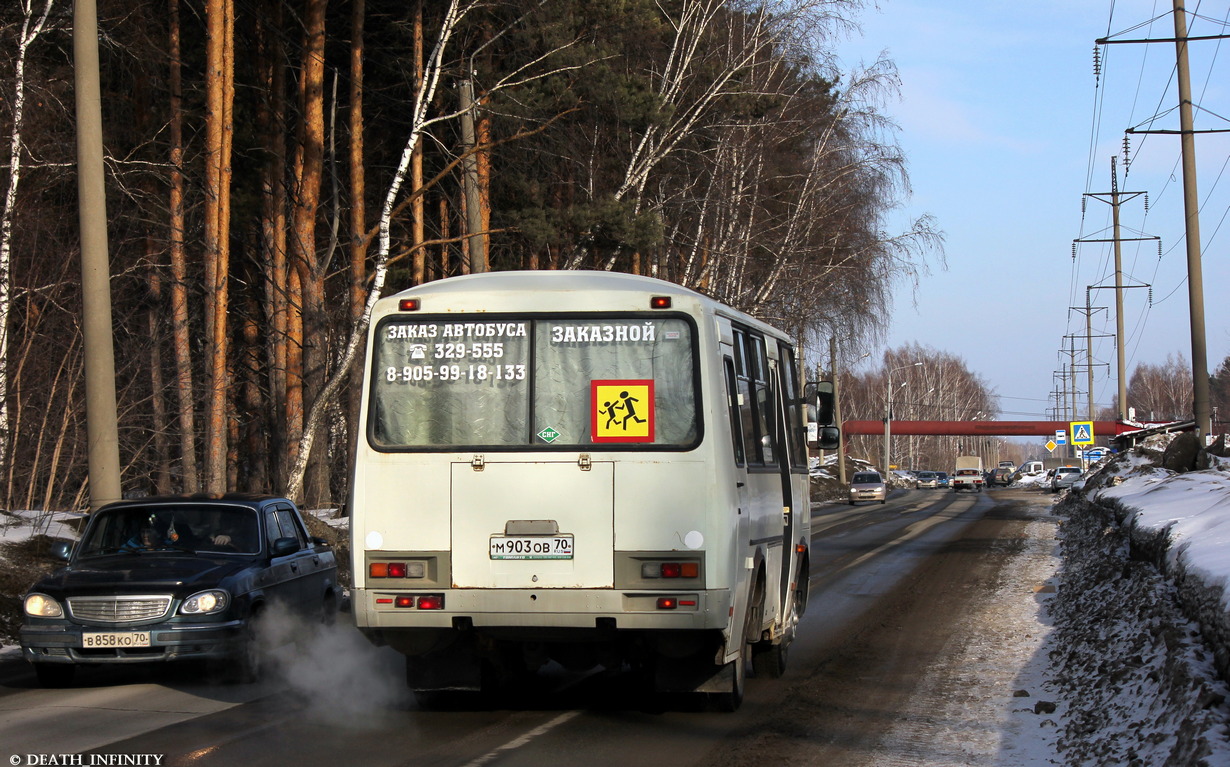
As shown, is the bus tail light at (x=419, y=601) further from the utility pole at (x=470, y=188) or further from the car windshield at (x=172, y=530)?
the utility pole at (x=470, y=188)

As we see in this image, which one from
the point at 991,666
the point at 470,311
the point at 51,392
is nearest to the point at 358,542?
the point at 470,311

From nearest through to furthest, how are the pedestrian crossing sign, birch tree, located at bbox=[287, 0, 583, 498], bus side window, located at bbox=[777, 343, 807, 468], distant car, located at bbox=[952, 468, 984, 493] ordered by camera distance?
bus side window, located at bbox=[777, 343, 807, 468], birch tree, located at bbox=[287, 0, 583, 498], the pedestrian crossing sign, distant car, located at bbox=[952, 468, 984, 493]

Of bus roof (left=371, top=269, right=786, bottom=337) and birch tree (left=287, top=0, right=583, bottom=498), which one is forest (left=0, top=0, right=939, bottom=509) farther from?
bus roof (left=371, top=269, right=786, bottom=337)

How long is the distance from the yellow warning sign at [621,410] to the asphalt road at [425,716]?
1939mm

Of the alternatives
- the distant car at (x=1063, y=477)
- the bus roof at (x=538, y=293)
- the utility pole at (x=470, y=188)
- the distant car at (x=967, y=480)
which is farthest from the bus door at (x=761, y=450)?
the distant car at (x=967, y=480)

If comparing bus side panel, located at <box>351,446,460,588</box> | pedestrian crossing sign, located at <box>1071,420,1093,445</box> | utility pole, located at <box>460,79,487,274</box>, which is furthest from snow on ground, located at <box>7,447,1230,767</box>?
pedestrian crossing sign, located at <box>1071,420,1093,445</box>

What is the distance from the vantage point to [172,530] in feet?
36.9

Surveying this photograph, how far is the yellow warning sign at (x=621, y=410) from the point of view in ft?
27.3

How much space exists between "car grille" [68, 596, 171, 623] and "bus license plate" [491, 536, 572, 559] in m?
3.24

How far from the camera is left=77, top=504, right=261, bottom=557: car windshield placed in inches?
437

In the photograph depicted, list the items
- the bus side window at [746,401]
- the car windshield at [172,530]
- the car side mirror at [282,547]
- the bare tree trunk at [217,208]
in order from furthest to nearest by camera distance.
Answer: the bare tree trunk at [217,208] → the car side mirror at [282,547] → the car windshield at [172,530] → the bus side window at [746,401]

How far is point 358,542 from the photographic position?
8.31 meters

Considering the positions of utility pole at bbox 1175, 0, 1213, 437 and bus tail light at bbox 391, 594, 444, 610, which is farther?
utility pole at bbox 1175, 0, 1213, 437

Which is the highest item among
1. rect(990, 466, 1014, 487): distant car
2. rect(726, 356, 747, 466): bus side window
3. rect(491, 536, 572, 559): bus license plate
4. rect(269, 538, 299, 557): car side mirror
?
rect(726, 356, 747, 466): bus side window
